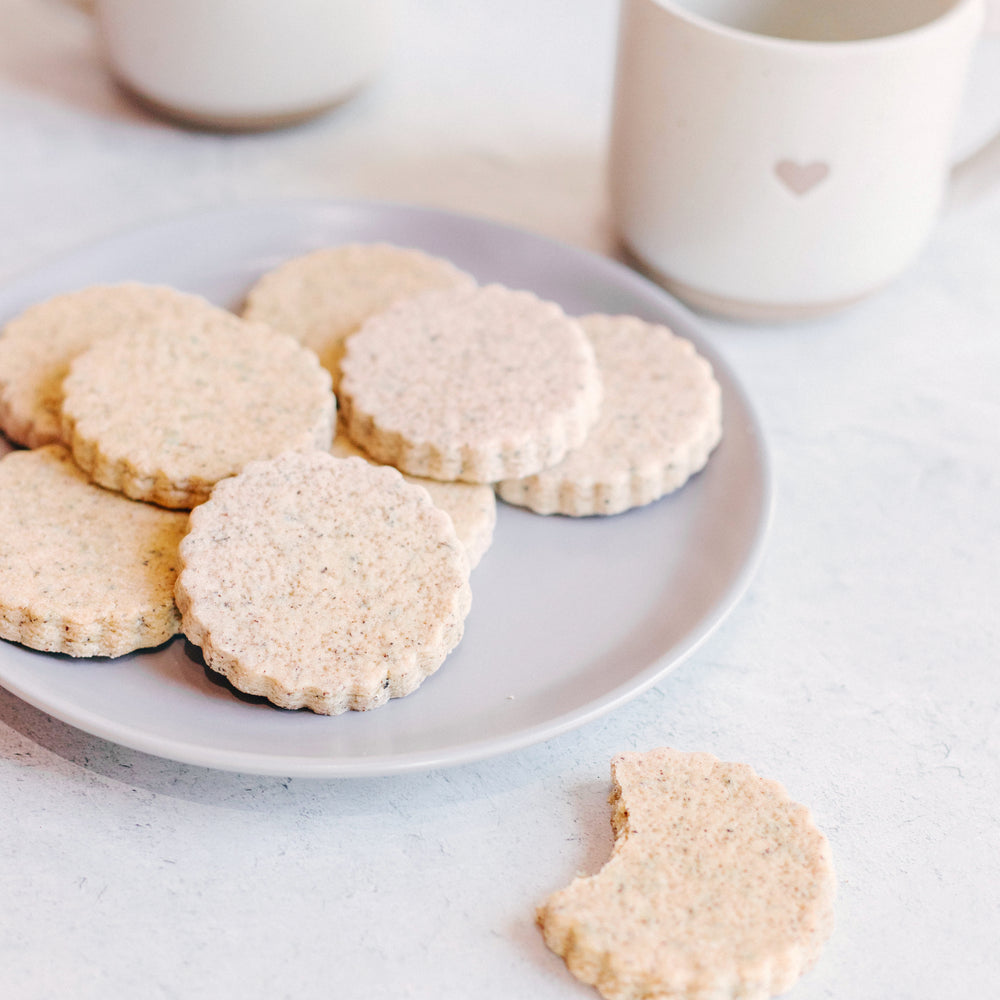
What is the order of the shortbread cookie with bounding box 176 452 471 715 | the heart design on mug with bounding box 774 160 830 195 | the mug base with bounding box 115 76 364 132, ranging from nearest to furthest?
the shortbread cookie with bounding box 176 452 471 715, the heart design on mug with bounding box 774 160 830 195, the mug base with bounding box 115 76 364 132

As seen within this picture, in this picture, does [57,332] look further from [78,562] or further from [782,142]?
[782,142]

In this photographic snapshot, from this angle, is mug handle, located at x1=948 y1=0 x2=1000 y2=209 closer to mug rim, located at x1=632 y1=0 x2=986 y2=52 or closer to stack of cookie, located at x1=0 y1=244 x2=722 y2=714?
mug rim, located at x1=632 y1=0 x2=986 y2=52

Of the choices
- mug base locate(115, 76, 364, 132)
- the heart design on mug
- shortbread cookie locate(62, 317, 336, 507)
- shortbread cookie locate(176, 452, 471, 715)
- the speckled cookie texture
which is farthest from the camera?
mug base locate(115, 76, 364, 132)

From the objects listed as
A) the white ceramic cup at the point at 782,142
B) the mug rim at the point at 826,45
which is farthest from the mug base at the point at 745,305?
the mug rim at the point at 826,45

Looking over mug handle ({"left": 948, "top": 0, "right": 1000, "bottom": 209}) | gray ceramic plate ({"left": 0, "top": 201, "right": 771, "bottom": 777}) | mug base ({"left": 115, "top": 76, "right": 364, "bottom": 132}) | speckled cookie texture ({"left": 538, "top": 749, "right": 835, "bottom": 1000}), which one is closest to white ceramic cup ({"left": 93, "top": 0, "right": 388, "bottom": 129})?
mug base ({"left": 115, "top": 76, "right": 364, "bottom": 132})

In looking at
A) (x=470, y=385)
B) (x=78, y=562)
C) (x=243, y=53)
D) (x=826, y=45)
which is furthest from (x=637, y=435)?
(x=243, y=53)

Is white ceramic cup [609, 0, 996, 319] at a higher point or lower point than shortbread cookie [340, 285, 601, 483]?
higher

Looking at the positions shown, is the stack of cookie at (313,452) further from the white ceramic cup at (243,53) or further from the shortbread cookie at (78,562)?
the white ceramic cup at (243,53)
